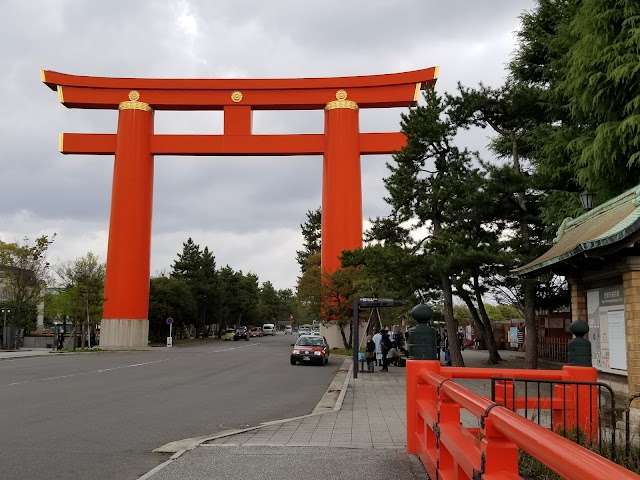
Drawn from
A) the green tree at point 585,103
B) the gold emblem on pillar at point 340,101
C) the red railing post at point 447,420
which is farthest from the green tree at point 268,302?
the red railing post at point 447,420

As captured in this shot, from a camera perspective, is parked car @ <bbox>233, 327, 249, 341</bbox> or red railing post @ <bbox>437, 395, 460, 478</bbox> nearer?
red railing post @ <bbox>437, 395, 460, 478</bbox>

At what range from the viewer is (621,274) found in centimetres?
1000

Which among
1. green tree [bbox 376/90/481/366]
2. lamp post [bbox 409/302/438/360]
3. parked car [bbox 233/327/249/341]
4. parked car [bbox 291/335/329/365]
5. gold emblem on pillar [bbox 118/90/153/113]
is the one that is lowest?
parked car [bbox 233/327/249/341]

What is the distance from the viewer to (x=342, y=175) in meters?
41.0

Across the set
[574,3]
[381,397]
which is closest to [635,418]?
[381,397]

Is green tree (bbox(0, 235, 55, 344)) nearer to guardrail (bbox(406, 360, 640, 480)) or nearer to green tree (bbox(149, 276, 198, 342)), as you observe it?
green tree (bbox(149, 276, 198, 342))

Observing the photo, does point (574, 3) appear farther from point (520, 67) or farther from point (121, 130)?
point (121, 130)

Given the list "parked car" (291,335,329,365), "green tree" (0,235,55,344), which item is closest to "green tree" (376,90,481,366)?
"parked car" (291,335,329,365)

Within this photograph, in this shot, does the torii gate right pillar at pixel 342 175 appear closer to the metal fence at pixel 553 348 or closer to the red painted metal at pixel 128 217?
the red painted metal at pixel 128 217

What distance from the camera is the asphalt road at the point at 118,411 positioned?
7125mm

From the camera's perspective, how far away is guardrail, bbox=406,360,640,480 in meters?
1.76

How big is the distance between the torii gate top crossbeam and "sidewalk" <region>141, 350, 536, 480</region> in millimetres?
32356

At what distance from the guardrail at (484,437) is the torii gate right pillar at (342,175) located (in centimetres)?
3435

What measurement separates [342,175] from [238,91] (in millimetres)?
9132
